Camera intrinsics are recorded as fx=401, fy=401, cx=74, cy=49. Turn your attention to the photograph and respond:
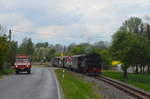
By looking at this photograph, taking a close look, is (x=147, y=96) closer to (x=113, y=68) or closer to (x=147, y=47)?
(x=147, y=47)

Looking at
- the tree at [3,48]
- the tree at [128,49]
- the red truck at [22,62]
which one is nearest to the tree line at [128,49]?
the tree at [128,49]

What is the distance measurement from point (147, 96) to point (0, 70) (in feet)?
108

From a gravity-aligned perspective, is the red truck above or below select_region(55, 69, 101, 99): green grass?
above

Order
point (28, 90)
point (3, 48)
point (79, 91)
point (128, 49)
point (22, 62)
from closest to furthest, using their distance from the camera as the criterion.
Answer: point (79, 91), point (28, 90), point (3, 48), point (22, 62), point (128, 49)

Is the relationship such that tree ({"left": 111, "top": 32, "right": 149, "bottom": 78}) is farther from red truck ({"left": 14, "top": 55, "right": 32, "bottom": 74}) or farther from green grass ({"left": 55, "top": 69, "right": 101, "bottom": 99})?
green grass ({"left": 55, "top": 69, "right": 101, "bottom": 99})

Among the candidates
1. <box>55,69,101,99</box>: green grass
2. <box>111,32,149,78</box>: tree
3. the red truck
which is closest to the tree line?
<box>111,32,149,78</box>: tree

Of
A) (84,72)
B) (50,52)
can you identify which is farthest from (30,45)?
(84,72)

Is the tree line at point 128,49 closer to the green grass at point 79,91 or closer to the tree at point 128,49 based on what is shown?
the tree at point 128,49

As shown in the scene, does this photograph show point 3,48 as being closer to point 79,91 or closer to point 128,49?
point 128,49

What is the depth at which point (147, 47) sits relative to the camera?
199ft

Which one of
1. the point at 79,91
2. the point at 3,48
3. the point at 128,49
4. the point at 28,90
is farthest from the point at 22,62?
the point at 79,91

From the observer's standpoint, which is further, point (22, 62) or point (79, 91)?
point (22, 62)

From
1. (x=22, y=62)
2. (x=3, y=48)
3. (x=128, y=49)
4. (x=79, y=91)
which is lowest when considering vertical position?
(x=79, y=91)

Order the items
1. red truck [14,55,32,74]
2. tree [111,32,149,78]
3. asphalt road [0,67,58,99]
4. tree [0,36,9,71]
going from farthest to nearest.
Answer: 1. tree [111,32,149,78]
2. red truck [14,55,32,74]
3. tree [0,36,9,71]
4. asphalt road [0,67,58,99]
